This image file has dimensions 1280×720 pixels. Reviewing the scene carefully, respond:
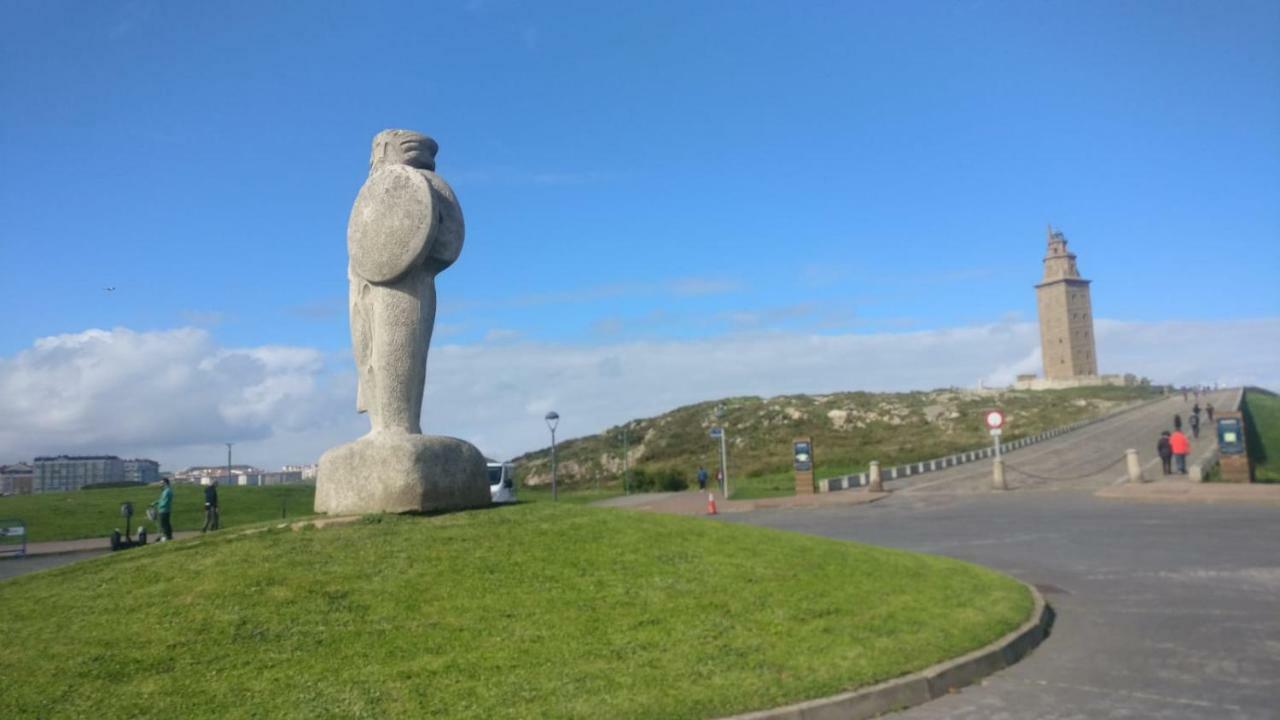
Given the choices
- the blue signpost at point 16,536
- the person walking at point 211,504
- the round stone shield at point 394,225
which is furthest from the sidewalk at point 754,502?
the round stone shield at point 394,225

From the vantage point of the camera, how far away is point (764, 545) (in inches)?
392

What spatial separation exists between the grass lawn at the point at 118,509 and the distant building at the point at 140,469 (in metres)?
55.6

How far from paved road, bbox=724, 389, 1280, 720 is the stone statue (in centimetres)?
559

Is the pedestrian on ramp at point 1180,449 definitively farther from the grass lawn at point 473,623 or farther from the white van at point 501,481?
the grass lawn at point 473,623

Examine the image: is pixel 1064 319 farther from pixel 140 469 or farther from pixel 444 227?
pixel 444 227

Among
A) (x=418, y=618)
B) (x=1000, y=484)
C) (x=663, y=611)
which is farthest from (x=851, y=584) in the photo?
(x=1000, y=484)

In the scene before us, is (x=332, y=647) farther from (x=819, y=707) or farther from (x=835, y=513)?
(x=835, y=513)

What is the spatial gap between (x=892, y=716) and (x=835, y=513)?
59.3 ft

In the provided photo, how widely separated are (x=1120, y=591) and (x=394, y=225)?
937cm

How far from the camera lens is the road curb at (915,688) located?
5855 millimetres

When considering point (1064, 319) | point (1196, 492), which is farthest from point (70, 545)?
point (1064, 319)

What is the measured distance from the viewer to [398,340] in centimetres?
1042

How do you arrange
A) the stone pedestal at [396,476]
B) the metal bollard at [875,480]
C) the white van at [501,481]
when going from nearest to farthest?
the stone pedestal at [396,476]
the white van at [501,481]
the metal bollard at [875,480]

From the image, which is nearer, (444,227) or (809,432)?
(444,227)
